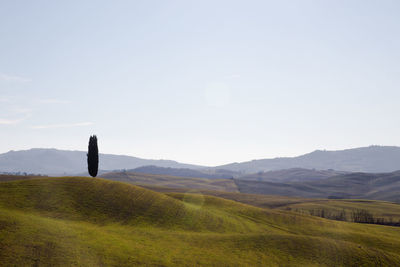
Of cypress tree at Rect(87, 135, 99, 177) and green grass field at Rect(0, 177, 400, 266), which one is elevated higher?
cypress tree at Rect(87, 135, 99, 177)

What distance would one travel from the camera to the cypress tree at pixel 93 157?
230 ft

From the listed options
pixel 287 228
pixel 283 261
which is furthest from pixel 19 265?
pixel 287 228

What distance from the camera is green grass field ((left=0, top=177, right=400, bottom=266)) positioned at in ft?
100

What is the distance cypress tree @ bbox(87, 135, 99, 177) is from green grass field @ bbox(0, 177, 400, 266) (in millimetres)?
10294

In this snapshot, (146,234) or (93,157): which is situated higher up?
(93,157)

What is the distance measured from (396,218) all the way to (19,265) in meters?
107

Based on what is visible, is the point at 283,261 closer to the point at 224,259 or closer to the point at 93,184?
the point at 224,259

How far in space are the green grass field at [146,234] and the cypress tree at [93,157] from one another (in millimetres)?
10294

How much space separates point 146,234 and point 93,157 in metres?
35.3

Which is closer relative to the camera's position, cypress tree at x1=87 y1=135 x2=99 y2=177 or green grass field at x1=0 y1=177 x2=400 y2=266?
green grass field at x1=0 y1=177 x2=400 y2=266

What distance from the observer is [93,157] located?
232 feet

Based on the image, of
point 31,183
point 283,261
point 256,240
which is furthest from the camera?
point 31,183

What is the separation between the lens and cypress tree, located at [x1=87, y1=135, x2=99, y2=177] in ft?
230

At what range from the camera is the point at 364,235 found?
51000mm
